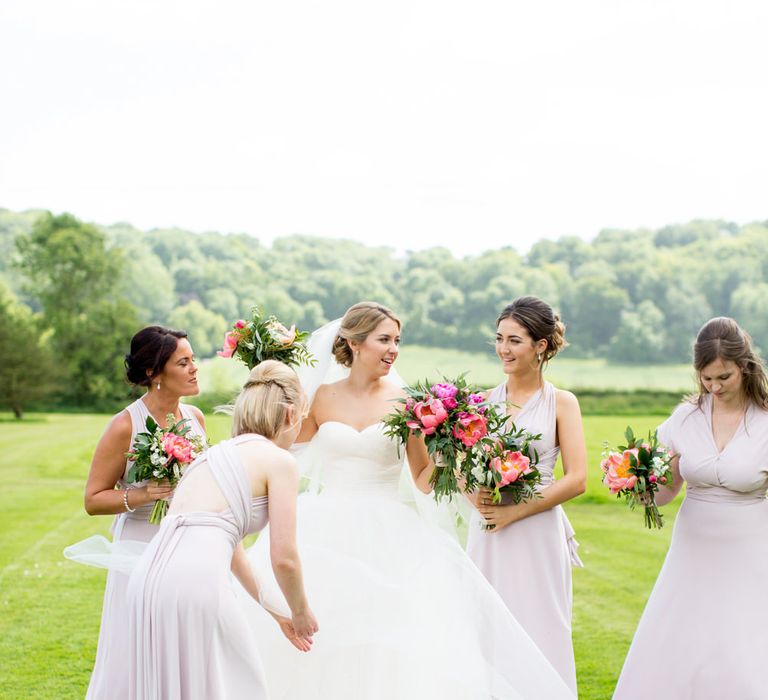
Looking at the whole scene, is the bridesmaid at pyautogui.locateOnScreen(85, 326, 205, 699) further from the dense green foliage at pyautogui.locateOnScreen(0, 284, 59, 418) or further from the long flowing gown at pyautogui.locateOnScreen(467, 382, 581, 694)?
the dense green foliage at pyautogui.locateOnScreen(0, 284, 59, 418)

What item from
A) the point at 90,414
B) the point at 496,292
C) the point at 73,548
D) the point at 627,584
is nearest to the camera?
the point at 73,548

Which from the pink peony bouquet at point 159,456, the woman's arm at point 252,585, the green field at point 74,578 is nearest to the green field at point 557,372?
the green field at point 74,578

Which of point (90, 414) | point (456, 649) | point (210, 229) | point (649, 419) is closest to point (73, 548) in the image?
point (456, 649)

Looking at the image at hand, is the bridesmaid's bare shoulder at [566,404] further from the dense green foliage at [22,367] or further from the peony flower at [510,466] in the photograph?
the dense green foliage at [22,367]

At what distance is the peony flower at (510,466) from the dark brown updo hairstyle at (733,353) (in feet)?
3.83

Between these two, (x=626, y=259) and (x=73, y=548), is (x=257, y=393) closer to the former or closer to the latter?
(x=73, y=548)

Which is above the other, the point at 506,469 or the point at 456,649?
the point at 506,469

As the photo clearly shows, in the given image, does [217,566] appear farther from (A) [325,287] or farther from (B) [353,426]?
(A) [325,287]

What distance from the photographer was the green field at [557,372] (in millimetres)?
36406

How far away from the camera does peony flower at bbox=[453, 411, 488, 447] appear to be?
552cm

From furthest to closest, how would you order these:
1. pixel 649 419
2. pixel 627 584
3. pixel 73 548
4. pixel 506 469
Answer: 1. pixel 649 419
2. pixel 627 584
3. pixel 506 469
4. pixel 73 548

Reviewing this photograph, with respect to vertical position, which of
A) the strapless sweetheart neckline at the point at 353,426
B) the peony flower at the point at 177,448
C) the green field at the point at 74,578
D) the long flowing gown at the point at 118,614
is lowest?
the green field at the point at 74,578

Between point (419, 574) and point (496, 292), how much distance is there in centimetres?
3744

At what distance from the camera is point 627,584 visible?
15.3 metres
